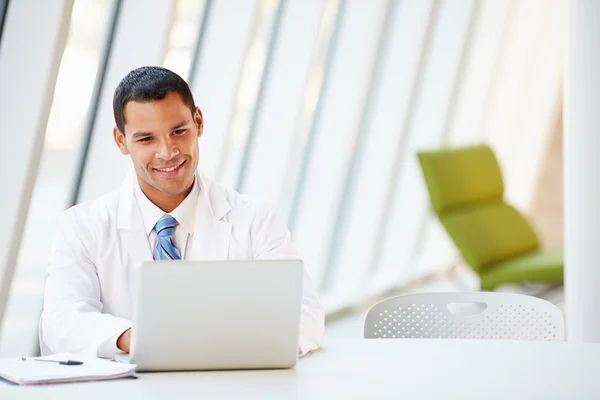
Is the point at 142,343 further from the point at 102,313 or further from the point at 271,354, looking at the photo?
the point at 102,313

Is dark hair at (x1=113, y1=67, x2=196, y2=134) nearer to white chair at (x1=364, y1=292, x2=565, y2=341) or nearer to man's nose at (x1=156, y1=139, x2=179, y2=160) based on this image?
man's nose at (x1=156, y1=139, x2=179, y2=160)

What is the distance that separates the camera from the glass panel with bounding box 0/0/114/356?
4.10 meters

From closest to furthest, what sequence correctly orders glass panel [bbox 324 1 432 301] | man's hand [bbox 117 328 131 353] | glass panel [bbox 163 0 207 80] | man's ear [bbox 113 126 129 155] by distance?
man's hand [bbox 117 328 131 353] → man's ear [bbox 113 126 129 155] → glass panel [bbox 163 0 207 80] → glass panel [bbox 324 1 432 301]

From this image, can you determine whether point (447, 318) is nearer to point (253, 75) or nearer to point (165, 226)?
point (165, 226)

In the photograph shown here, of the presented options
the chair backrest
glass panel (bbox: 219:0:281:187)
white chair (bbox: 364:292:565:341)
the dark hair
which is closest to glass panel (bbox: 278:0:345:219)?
glass panel (bbox: 219:0:281:187)

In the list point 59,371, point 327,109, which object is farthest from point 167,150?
point 327,109

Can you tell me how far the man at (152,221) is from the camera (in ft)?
8.65

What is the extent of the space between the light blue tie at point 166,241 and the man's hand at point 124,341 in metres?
0.34

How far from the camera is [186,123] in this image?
268 cm

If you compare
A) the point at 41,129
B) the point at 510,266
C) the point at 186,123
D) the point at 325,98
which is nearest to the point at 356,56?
the point at 325,98

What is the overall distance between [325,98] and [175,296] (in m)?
4.66

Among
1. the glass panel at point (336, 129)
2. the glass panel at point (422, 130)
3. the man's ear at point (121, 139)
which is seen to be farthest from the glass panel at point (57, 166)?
the glass panel at point (422, 130)

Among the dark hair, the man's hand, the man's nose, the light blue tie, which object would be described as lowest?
the man's hand

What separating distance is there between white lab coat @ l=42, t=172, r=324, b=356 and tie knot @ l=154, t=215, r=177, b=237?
41 millimetres
